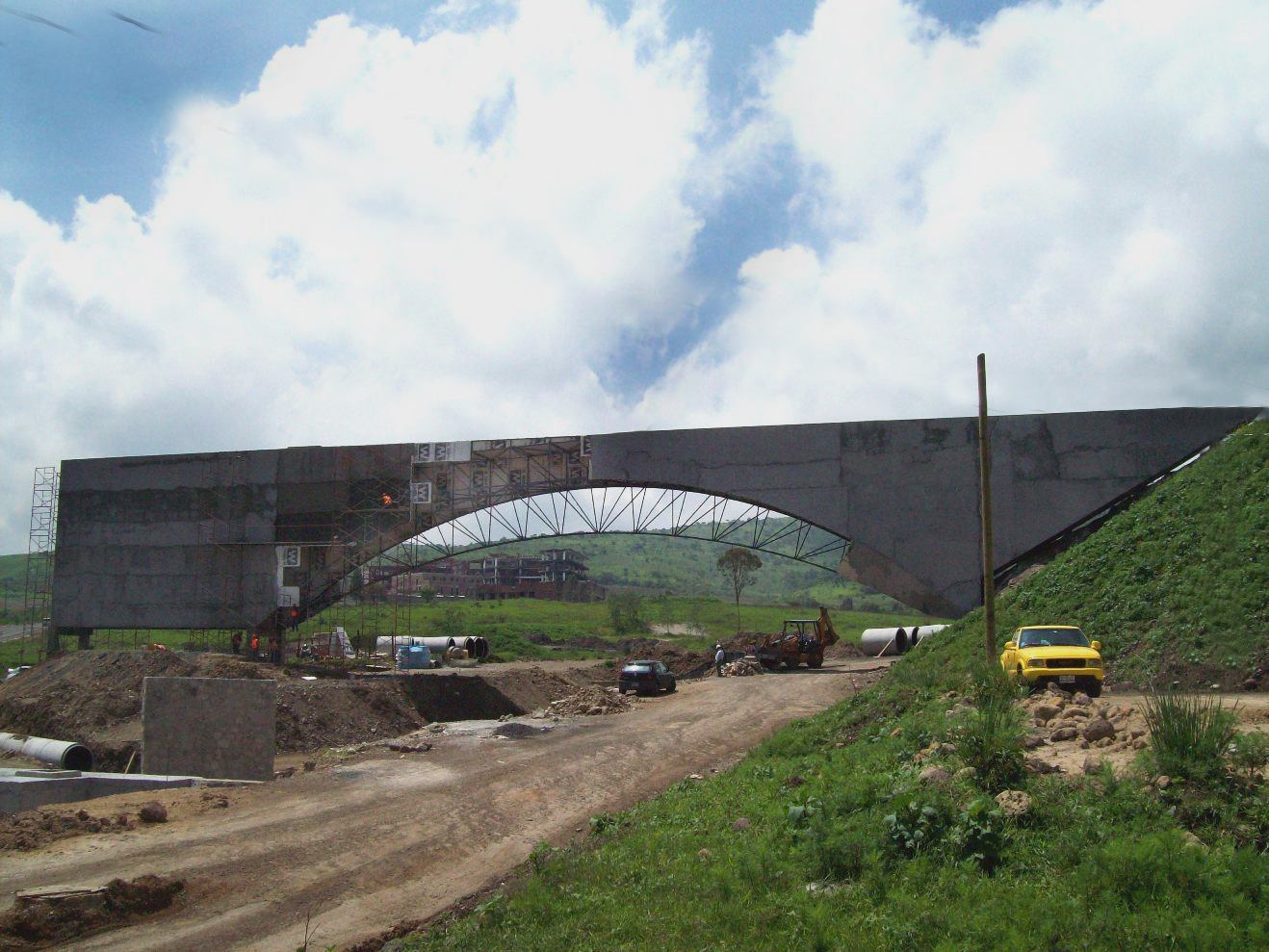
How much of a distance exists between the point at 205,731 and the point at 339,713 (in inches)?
365

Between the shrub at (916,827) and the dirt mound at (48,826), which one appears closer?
the shrub at (916,827)

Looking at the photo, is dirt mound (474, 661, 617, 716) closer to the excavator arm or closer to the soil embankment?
the soil embankment

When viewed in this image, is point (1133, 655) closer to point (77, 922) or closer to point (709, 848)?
point (709, 848)

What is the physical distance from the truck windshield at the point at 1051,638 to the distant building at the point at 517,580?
107m

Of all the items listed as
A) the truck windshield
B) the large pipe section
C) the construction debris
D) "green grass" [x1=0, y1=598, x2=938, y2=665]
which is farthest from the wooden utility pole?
the large pipe section

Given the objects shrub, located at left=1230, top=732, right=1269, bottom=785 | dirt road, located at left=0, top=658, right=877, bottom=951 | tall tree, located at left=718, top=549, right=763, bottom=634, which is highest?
tall tree, located at left=718, top=549, right=763, bottom=634

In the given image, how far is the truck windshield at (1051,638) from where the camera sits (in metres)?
18.1

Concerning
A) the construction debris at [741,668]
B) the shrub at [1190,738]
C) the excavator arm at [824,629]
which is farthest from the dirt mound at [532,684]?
the shrub at [1190,738]

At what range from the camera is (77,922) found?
9.39m

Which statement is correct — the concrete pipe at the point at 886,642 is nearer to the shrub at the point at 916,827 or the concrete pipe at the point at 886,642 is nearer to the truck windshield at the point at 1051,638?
the truck windshield at the point at 1051,638

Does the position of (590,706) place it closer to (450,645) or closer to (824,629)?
(824,629)

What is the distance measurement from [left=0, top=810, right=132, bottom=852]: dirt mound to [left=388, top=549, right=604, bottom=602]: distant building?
110378 mm

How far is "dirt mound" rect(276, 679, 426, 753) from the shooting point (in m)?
25.8

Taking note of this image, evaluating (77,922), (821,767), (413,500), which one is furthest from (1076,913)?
(413,500)
